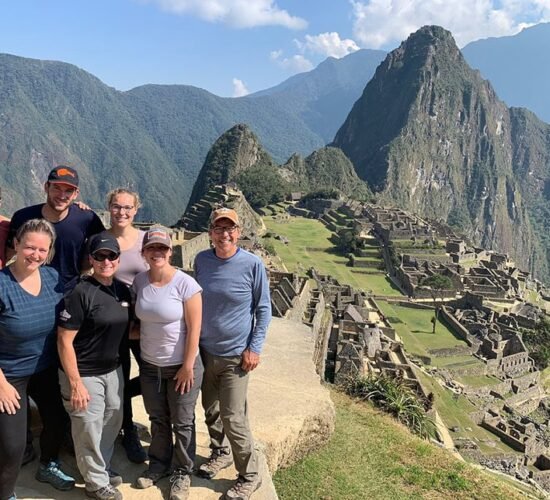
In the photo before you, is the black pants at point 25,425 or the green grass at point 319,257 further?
the green grass at point 319,257

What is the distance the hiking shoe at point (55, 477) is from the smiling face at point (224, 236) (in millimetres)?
1754

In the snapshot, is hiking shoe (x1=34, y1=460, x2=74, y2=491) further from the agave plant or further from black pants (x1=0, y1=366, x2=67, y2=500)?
the agave plant

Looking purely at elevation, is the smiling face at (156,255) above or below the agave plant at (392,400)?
above

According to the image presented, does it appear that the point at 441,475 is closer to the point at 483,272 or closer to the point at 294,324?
the point at 294,324

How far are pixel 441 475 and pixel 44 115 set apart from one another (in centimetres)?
12332

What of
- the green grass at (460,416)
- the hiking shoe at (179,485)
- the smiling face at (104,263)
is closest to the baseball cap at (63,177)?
the smiling face at (104,263)

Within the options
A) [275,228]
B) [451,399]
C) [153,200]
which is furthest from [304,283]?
[153,200]

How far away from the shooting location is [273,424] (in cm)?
511

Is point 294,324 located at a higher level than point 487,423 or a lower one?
higher

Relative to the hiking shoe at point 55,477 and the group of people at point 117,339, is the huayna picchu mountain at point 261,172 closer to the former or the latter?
the group of people at point 117,339

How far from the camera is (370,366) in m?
15.9

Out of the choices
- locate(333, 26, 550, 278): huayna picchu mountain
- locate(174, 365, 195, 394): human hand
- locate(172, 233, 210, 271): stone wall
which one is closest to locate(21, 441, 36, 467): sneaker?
locate(174, 365, 195, 394): human hand

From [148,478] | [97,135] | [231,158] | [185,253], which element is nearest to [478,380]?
[185,253]

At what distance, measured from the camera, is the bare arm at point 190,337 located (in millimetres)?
3369
